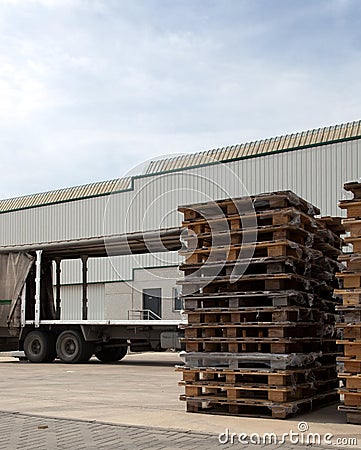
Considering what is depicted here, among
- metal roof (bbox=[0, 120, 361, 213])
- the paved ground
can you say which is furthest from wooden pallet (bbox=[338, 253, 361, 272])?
metal roof (bbox=[0, 120, 361, 213])

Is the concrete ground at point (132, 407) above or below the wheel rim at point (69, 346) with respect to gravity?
below

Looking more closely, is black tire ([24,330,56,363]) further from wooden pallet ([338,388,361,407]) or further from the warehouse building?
wooden pallet ([338,388,361,407])

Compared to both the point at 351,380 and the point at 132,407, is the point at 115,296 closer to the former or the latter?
the point at 132,407

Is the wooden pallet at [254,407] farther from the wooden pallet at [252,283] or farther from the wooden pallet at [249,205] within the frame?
the wooden pallet at [249,205]

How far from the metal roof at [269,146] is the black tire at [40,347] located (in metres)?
11.0

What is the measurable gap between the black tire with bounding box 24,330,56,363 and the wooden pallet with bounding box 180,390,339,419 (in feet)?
36.6

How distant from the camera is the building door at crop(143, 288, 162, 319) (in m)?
31.5

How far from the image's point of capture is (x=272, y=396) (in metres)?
8.12

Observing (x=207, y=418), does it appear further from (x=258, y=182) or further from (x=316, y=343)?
(x=258, y=182)

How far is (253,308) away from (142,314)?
2405 cm

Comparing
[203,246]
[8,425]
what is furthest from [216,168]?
[8,425]

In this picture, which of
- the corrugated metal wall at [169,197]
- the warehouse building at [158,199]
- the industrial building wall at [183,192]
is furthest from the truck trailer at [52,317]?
the industrial building wall at [183,192]

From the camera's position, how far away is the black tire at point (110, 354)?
20281 millimetres

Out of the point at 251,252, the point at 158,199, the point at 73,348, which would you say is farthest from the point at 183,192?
the point at 251,252
